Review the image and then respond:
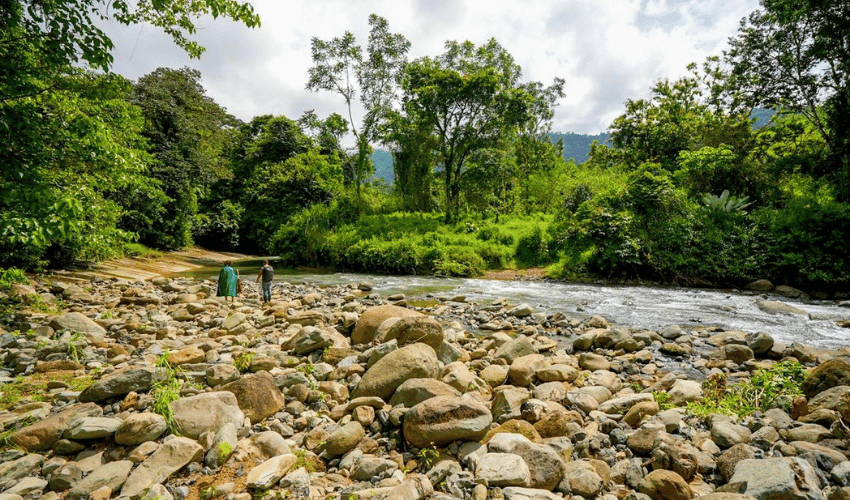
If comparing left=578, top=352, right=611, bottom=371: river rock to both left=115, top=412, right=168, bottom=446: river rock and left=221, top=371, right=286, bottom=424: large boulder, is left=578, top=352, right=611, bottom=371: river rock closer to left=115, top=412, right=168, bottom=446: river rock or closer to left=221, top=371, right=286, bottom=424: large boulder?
left=221, top=371, right=286, bottom=424: large boulder

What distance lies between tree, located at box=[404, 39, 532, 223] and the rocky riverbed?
18.8 metres

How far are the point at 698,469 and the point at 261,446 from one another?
11.6ft

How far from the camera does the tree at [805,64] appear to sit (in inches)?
559

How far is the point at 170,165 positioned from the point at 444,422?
27.0m

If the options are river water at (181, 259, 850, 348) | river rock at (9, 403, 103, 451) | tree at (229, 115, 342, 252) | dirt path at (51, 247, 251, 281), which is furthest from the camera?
tree at (229, 115, 342, 252)

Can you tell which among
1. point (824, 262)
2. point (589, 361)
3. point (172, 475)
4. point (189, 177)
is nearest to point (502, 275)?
point (824, 262)

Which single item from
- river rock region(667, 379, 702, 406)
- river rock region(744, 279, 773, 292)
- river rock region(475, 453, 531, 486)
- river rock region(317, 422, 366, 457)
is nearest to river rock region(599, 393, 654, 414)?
river rock region(667, 379, 702, 406)

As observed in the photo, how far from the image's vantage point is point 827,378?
4.04 metres

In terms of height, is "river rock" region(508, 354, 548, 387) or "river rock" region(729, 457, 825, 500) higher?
"river rock" region(729, 457, 825, 500)

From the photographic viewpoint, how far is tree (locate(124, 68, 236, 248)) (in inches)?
893

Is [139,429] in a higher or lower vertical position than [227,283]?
lower

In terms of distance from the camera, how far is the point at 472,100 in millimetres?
23219

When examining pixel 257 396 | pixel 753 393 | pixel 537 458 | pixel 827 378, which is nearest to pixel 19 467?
pixel 257 396

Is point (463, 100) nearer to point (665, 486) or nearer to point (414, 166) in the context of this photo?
point (414, 166)
